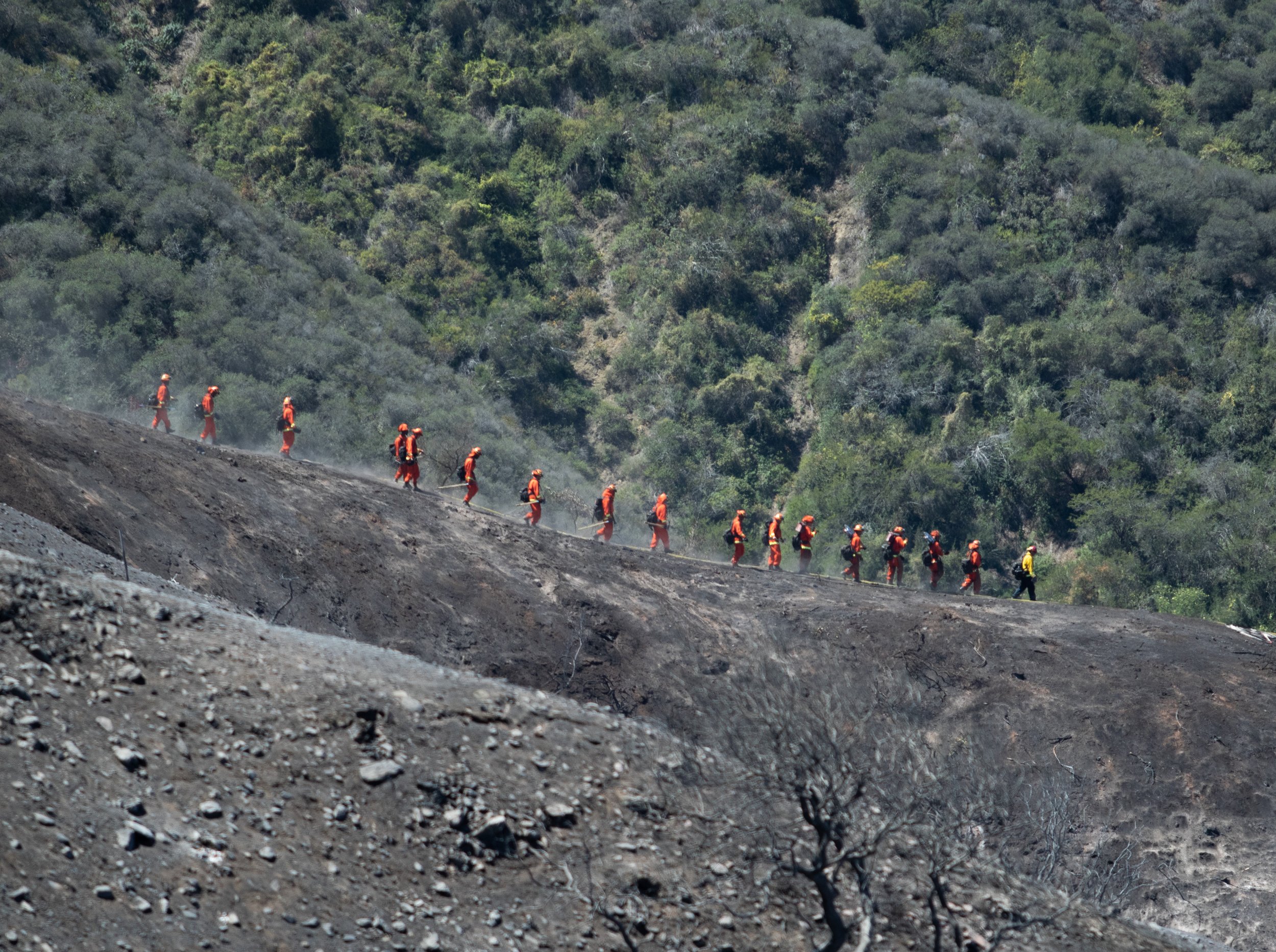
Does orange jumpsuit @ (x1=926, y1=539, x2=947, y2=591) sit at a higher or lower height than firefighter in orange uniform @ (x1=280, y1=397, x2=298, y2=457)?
lower

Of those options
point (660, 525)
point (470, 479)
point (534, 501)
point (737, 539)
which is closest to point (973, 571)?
point (737, 539)

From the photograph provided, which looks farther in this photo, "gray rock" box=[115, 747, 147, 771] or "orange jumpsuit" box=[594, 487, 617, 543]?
"orange jumpsuit" box=[594, 487, 617, 543]

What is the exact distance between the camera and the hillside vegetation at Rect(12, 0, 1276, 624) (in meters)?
38.7

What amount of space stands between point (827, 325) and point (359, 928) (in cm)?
3604

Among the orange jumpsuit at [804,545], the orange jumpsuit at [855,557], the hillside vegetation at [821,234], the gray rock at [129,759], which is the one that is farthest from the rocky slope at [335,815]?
the hillside vegetation at [821,234]

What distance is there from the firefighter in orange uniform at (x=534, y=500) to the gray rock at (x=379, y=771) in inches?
528

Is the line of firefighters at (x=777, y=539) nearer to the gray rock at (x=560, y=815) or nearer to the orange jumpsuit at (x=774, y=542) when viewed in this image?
the orange jumpsuit at (x=774, y=542)

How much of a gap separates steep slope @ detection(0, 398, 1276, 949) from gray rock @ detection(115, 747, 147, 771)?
6.77 metres

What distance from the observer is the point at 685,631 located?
21109 millimetres

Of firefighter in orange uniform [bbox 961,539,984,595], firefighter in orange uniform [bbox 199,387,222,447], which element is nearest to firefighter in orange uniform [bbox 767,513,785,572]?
firefighter in orange uniform [bbox 961,539,984,595]

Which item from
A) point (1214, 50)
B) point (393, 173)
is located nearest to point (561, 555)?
point (393, 173)

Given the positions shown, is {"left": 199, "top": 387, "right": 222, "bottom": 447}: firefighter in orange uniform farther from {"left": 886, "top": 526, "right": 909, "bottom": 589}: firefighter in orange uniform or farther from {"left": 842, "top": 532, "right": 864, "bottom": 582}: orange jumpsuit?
{"left": 886, "top": 526, "right": 909, "bottom": 589}: firefighter in orange uniform

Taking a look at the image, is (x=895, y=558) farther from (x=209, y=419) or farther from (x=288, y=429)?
(x=209, y=419)

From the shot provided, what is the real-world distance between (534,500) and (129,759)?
576 inches
